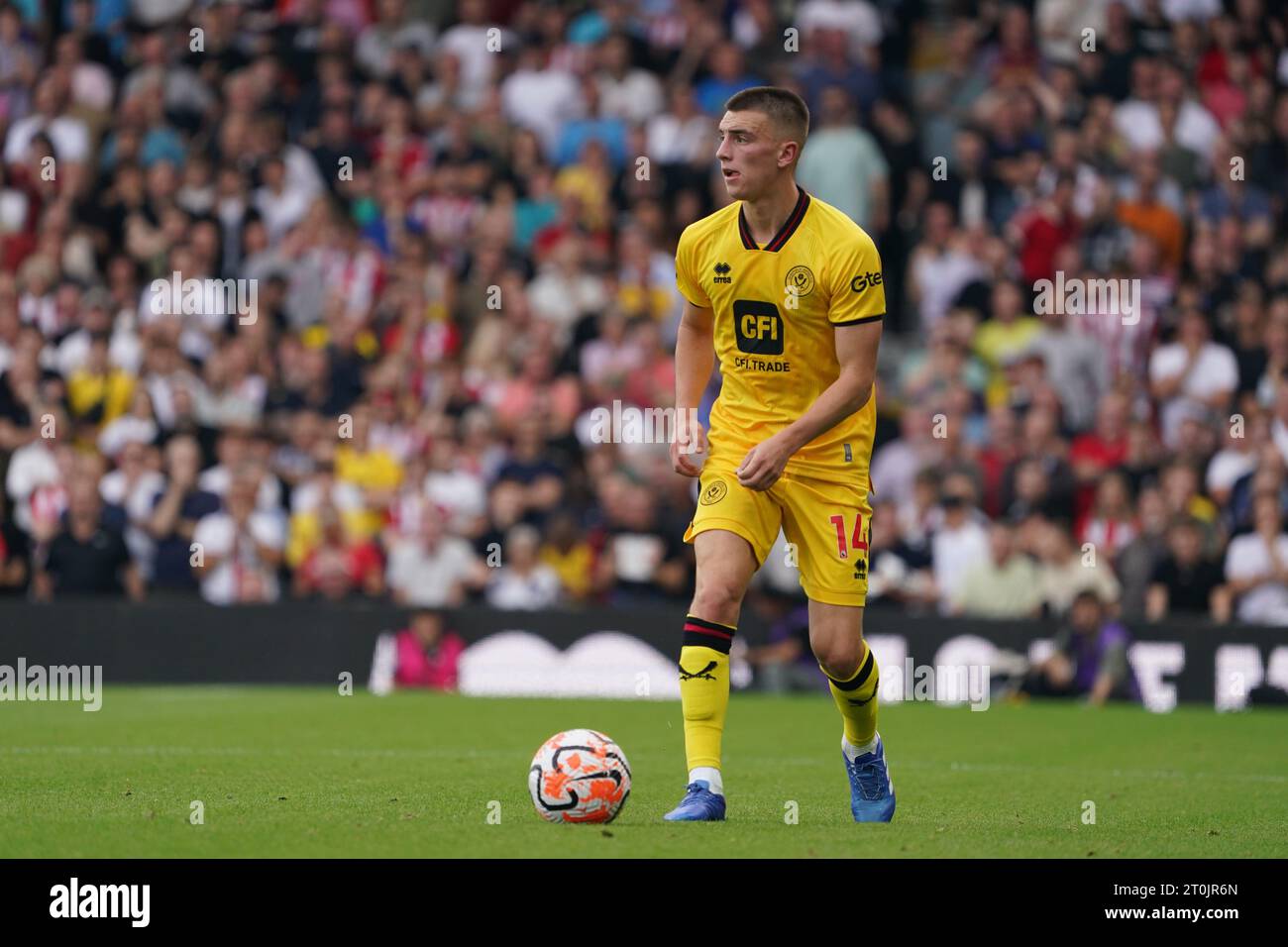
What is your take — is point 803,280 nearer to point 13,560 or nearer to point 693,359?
point 693,359

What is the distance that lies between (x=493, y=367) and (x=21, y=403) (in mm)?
4279

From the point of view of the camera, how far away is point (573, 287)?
768 inches

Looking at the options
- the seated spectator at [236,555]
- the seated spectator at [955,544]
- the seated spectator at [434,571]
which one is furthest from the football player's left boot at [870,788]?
the seated spectator at [236,555]

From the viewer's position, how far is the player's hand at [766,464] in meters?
8.03

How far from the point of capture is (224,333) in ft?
64.7

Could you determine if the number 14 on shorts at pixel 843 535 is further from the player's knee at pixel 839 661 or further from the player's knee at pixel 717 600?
the player's knee at pixel 717 600

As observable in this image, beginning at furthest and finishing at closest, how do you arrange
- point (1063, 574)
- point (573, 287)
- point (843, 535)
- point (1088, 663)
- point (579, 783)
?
point (573, 287) → point (1063, 574) → point (1088, 663) → point (843, 535) → point (579, 783)

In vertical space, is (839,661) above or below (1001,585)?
below

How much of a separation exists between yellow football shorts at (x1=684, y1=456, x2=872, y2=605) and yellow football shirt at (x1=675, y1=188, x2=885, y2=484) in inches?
2.8

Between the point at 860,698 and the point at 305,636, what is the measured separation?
9.33m
